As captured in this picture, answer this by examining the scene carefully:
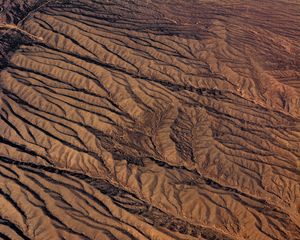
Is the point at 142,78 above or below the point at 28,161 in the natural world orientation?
above

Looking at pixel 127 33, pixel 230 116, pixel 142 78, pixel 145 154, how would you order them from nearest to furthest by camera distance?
pixel 145 154
pixel 230 116
pixel 142 78
pixel 127 33

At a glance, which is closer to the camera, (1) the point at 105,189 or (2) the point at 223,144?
(1) the point at 105,189

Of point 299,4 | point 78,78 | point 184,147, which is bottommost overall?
point 184,147

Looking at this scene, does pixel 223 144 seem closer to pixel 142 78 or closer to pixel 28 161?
pixel 142 78

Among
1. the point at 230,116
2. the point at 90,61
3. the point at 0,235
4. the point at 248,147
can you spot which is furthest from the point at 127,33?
the point at 0,235

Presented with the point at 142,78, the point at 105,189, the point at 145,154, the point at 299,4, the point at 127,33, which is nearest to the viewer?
the point at 105,189

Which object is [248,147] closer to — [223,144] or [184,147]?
[223,144]
